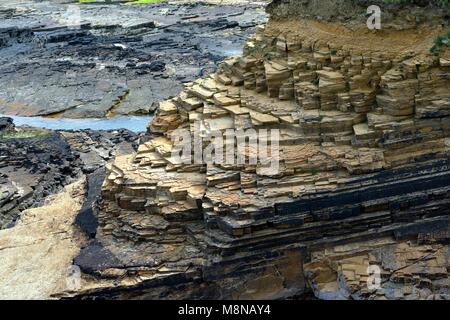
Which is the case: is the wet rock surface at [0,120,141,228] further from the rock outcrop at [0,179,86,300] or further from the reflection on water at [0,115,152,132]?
the reflection on water at [0,115,152,132]

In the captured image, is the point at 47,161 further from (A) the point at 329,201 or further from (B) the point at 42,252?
(A) the point at 329,201

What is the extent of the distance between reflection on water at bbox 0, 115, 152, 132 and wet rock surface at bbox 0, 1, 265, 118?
57 cm

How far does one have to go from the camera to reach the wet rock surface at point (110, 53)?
1145 inches

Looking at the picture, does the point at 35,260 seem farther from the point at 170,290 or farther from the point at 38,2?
the point at 38,2

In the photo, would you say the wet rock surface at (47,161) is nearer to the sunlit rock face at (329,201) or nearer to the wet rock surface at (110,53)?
the sunlit rock face at (329,201)

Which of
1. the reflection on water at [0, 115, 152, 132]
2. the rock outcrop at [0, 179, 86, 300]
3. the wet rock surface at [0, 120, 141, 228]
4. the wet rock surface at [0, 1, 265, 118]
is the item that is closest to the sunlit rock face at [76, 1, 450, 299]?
the rock outcrop at [0, 179, 86, 300]

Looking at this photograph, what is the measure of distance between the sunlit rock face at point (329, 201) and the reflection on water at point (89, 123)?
46.9ft

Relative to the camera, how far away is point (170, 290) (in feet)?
36.3

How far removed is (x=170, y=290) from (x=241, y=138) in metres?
3.19

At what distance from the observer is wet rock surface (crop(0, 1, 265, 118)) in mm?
29094

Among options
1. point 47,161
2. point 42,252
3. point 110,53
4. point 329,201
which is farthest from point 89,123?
point 329,201

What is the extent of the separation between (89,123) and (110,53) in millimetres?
11584
